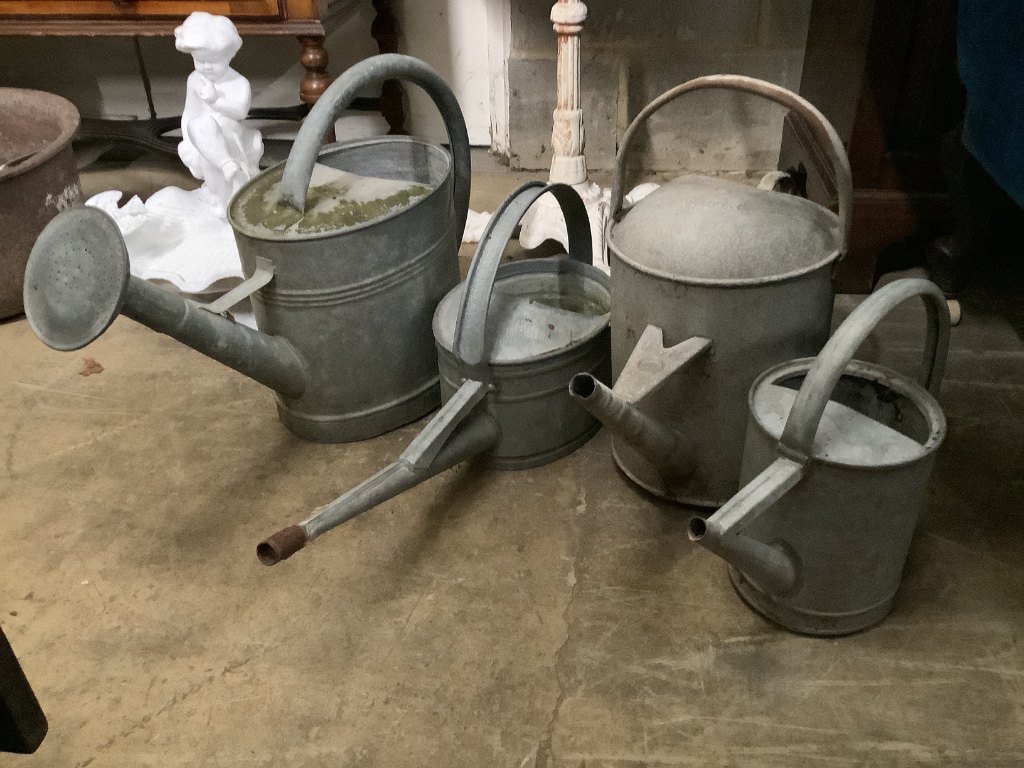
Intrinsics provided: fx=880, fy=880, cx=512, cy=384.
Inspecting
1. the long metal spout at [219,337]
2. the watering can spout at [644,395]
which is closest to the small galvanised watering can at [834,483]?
the watering can spout at [644,395]

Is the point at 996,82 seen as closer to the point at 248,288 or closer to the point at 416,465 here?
the point at 416,465

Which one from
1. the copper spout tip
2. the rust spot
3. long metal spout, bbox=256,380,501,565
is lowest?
the rust spot

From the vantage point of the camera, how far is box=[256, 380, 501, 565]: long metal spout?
1.05m

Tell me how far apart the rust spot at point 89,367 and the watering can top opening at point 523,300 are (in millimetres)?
759

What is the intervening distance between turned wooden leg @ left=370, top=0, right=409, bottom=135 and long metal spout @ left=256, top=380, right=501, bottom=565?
54.9 inches

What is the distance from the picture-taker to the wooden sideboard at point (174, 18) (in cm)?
192

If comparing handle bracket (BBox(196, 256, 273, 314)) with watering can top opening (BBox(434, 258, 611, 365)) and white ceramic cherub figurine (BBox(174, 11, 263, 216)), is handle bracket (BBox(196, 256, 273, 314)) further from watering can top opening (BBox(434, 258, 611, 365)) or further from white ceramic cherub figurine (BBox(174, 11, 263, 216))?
white ceramic cherub figurine (BBox(174, 11, 263, 216))

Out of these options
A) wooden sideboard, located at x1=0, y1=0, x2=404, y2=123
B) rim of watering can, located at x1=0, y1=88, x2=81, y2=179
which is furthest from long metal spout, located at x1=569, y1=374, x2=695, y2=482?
rim of watering can, located at x1=0, y1=88, x2=81, y2=179

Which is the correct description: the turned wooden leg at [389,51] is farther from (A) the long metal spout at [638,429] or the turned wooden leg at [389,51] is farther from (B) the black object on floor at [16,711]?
(B) the black object on floor at [16,711]

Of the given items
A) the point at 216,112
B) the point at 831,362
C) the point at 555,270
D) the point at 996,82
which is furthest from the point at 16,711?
the point at 996,82

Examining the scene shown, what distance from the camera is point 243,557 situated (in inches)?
51.4

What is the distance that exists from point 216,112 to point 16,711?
1372 millimetres

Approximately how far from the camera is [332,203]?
1402 millimetres

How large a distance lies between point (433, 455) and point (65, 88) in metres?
2.15
